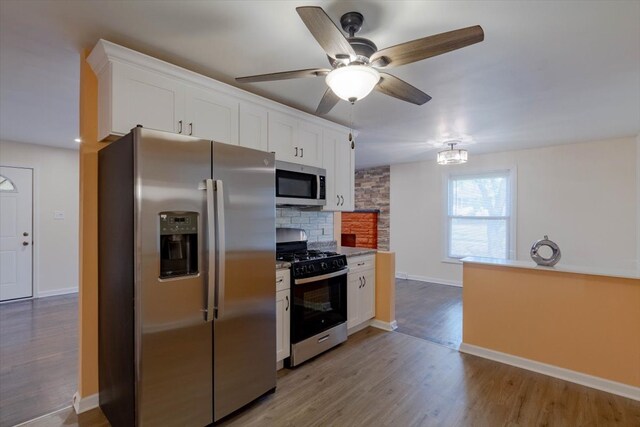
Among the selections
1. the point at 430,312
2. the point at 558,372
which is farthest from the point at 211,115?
the point at 430,312

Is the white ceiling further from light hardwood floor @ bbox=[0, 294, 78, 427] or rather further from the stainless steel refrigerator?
light hardwood floor @ bbox=[0, 294, 78, 427]

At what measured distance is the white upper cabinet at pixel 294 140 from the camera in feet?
10.0

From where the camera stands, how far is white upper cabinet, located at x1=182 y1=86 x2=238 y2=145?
2.40 metres

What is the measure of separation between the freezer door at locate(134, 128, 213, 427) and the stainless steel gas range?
0.94 meters

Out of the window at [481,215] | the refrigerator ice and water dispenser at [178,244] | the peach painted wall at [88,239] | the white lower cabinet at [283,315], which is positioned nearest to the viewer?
the refrigerator ice and water dispenser at [178,244]

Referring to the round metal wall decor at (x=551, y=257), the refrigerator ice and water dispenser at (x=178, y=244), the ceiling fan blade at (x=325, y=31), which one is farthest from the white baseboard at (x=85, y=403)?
the round metal wall decor at (x=551, y=257)

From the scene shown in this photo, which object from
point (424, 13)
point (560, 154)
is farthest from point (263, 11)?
point (560, 154)

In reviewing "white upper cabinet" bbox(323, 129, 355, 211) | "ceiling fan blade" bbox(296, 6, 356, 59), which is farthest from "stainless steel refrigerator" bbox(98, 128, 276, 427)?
"white upper cabinet" bbox(323, 129, 355, 211)

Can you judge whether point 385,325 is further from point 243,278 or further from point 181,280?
point 181,280

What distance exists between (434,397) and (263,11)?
9.30ft

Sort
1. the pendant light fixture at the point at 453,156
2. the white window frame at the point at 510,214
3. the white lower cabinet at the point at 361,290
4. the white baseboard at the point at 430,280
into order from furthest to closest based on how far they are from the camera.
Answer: the white baseboard at the point at 430,280 → the white window frame at the point at 510,214 → the pendant light fixture at the point at 453,156 → the white lower cabinet at the point at 361,290

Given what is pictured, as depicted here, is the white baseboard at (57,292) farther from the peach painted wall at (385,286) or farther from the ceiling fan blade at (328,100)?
the ceiling fan blade at (328,100)

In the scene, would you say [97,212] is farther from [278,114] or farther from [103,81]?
[278,114]

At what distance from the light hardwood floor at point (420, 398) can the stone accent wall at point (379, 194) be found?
405 centimetres
